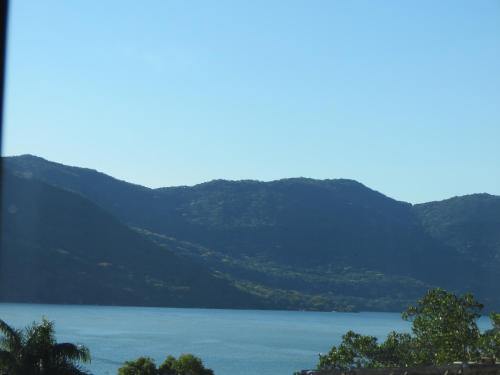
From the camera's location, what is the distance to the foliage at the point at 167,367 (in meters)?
27.6

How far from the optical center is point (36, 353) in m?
19.0

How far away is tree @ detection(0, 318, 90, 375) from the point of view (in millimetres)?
18766

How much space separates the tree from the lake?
157 ft

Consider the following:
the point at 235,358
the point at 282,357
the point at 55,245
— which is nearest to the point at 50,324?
the point at 235,358

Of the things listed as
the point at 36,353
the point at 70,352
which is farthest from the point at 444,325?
the point at 36,353

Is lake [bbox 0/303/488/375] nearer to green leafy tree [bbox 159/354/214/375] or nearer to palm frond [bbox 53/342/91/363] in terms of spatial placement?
green leafy tree [bbox 159/354/214/375]

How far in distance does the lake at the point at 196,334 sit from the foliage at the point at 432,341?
3815cm

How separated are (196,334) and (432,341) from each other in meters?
95.9

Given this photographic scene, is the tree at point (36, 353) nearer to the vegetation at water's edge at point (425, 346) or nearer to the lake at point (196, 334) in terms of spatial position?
the vegetation at water's edge at point (425, 346)

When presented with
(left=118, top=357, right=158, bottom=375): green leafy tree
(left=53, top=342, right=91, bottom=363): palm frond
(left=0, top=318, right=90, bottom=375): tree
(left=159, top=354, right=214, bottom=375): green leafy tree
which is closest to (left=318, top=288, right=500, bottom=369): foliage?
(left=159, top=354, right=214, bottom=375): green leafy tree

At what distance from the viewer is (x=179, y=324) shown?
143 meters

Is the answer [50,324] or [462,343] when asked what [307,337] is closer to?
[462,343]

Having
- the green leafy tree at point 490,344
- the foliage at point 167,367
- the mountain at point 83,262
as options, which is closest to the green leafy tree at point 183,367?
the foliage at point 167,367

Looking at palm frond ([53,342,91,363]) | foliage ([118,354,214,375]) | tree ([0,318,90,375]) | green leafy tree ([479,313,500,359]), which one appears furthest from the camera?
foliage ([118,354,214,375])
